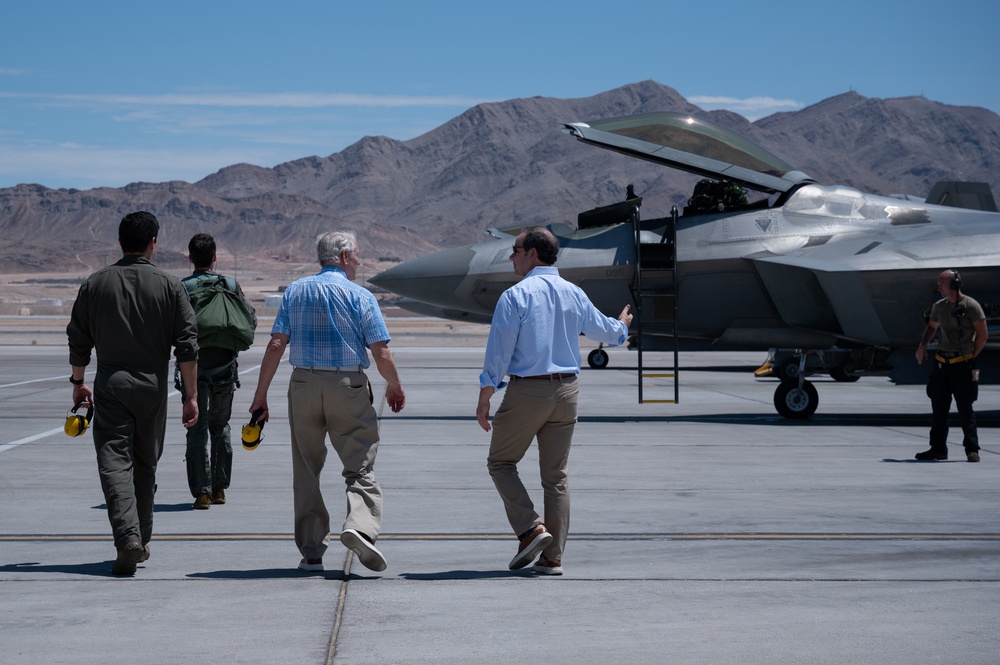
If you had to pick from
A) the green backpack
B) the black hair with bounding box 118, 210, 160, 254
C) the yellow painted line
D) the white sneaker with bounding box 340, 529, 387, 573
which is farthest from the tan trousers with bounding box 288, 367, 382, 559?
the green backpack

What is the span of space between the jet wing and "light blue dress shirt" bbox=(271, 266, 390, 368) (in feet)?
30.0

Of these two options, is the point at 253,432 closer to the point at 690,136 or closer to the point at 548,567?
the point at 548,567

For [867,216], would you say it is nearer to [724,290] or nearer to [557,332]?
[724,290]

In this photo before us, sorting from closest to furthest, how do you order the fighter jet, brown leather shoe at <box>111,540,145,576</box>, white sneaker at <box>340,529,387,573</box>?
white sneaker at <box>340,529,387,573</box> → brown leather shoe at <box>111,540,145,576</box> → the fighter jet

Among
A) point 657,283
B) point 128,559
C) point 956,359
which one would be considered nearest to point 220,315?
point 128,559

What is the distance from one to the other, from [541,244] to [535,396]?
92 cm

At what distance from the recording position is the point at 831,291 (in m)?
15.5

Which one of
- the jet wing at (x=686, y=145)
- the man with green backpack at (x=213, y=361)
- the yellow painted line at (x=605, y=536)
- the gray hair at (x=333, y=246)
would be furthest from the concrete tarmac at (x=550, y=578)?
the jet wing at (x=686, y=145)

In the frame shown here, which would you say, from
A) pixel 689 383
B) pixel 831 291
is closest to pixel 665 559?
pixel 831 291

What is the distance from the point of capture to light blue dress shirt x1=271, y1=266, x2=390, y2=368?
6.68 metres

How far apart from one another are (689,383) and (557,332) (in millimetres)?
18589

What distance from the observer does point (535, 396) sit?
6777mm

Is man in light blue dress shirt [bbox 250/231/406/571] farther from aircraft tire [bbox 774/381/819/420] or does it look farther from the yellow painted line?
aircraft tire [bbox 774/381/819/420]

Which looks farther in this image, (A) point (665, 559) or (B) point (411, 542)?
(B) point (411, 542)
